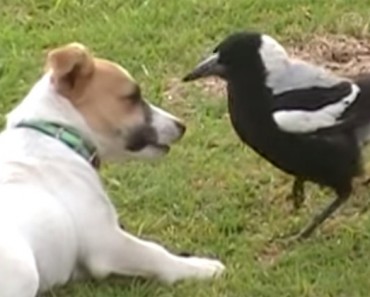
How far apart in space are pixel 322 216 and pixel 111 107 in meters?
0.82

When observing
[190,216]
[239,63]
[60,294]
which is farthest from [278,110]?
[60,294]

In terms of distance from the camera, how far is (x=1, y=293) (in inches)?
181

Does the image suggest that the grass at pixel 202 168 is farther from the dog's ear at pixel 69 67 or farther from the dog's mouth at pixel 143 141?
the dog's ear at pixel 69 67

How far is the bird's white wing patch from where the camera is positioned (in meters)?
5.11

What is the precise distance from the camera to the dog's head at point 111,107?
5004mm

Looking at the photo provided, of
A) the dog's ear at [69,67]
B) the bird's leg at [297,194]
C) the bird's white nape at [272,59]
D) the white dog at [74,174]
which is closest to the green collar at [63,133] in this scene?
the white dog at [74,174]

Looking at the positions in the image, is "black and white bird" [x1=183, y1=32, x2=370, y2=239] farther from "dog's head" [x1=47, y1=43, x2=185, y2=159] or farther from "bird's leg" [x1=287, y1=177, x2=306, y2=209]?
"dog's head" [x1=47, y1=43, x2=185, y2=159]

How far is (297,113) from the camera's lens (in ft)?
16.8

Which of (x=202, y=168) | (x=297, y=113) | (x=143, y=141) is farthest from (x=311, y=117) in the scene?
(x=202, y=168)

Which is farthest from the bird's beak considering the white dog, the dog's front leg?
the dog's front leg

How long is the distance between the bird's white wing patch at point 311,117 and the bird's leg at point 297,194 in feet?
0.96

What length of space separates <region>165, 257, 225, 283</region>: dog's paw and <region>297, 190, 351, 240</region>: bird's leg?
0.37 meters

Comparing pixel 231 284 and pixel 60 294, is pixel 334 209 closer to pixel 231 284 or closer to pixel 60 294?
pixel 231 284

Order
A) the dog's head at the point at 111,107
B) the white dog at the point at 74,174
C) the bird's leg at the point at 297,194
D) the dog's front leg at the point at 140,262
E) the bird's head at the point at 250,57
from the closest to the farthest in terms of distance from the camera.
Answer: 1. the white dog at the point at 74,174
2. the dog's front leg at the point at 140,262
3. the dog's head at the point at 111,107
4. the bird's head at the point at 250,57
5. the bird's leg at the point at 297,194
